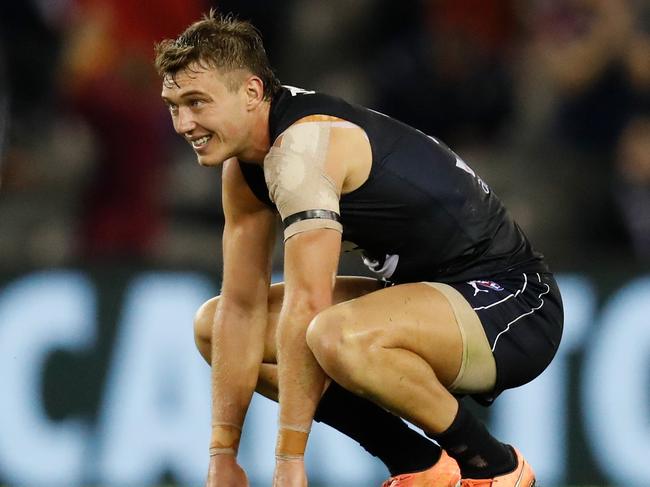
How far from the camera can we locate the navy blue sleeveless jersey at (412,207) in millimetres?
4773

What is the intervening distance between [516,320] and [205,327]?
3.73 feet

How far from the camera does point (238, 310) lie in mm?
5094

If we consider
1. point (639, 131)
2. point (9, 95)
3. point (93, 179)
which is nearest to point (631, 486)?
point (639, 131)

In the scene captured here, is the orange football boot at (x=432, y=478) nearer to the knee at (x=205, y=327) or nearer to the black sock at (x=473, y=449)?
the black sock at (x=473, y=449)

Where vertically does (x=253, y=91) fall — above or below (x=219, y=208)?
above

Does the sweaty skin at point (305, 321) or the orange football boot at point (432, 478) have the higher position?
the sweaty skin at point (305, 321)

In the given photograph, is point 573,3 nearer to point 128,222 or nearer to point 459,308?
point 128,222

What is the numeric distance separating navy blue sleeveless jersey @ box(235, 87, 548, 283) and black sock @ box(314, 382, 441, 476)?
19.3 inches

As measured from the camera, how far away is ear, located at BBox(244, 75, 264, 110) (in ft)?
15.5

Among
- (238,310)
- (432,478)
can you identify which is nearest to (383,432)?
(432,478)

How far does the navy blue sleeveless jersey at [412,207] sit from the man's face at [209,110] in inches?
5.1

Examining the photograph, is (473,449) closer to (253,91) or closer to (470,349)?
(470,349)

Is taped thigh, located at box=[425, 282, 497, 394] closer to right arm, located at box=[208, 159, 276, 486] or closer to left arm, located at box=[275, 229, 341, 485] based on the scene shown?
left arm, located at box=[275, 229, 341, 485]

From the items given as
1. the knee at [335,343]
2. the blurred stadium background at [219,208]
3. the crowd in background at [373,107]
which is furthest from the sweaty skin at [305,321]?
the crowd in background at [373,107]
